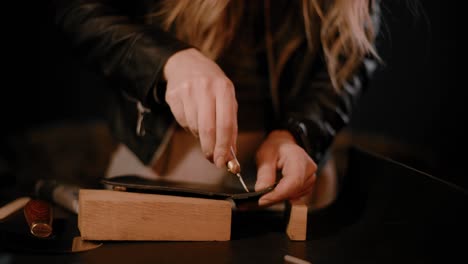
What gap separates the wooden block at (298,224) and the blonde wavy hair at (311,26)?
299 millimetres

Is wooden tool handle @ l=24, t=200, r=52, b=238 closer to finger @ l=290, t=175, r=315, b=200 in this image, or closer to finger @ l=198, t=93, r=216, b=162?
finger @ l=198, t=93, r=216, b=162

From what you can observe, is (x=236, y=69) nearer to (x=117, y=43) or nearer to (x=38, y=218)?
(x=117, y=43)

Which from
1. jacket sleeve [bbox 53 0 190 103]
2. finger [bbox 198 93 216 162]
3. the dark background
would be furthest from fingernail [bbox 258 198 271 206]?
the dark background

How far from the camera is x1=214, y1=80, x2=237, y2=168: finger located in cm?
55

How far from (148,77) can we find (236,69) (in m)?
0.26

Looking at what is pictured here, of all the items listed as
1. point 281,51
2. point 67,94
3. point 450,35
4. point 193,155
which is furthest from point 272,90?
point 67,94

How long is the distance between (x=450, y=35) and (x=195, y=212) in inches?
60.0

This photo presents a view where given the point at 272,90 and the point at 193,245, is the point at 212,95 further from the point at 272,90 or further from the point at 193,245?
the point at 272,90

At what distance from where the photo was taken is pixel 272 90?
36.2 inches

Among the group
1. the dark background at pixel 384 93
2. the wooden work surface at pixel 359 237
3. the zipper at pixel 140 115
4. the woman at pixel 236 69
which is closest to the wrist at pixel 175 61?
the woman at pixel 236 69

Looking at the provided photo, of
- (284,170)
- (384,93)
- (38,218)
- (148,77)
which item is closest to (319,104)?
(284,170)

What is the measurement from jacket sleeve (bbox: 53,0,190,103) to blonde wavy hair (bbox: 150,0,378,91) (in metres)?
0.08

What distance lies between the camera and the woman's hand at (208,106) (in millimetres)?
546

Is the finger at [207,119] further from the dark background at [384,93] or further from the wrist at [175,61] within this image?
the dark background at [384,93]
